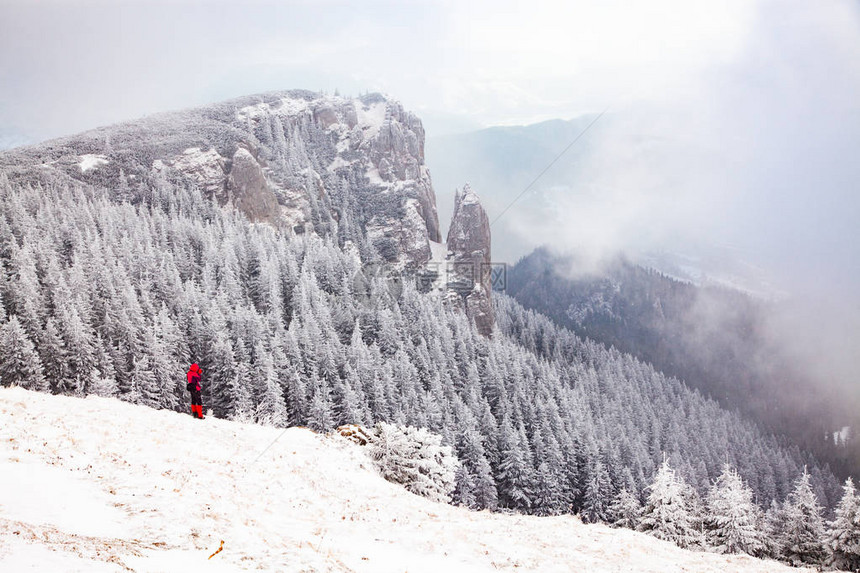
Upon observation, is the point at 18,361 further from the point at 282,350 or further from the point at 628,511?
the point at 628,511

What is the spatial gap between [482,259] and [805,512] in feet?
319

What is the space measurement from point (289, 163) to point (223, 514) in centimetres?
12691

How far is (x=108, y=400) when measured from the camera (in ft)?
91.2

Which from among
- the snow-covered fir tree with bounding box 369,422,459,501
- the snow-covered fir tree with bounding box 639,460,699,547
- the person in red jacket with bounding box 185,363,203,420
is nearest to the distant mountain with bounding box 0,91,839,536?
the snow-covered fir tree with bounding box 639,460,699,547

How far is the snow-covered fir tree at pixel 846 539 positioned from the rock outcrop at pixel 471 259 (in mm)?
89620

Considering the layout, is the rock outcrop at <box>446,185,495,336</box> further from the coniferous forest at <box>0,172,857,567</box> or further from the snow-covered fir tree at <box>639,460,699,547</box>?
the snow-covered fir tree at <box>639,460,699,547</box>

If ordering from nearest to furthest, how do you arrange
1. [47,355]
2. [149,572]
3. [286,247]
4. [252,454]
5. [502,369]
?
1. [149,572]
2. [252,454]
3. [47,355]
4. [502,369]
5. [286,247]

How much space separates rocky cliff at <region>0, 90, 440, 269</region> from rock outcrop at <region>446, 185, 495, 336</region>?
8.71 metres

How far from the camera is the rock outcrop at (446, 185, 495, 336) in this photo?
12231 cm

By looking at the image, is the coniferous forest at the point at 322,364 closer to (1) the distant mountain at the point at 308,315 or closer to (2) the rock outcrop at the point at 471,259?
(1) the distant mountain at the point at 308,315

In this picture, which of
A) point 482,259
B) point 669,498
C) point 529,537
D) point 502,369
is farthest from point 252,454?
point 482,259

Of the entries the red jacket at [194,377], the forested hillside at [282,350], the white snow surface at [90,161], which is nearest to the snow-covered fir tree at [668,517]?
the forested hillside at [282,350]

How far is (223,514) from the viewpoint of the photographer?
48.7 ft

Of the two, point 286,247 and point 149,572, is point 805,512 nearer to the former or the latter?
point 149,572
